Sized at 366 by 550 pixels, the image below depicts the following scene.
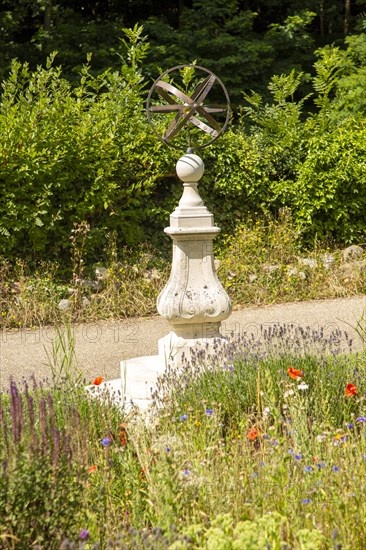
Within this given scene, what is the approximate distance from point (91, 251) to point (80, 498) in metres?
6.27

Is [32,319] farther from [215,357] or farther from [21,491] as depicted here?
[21,491]

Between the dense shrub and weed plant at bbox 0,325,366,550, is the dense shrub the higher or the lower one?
the higher one

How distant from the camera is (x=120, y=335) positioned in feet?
26.2

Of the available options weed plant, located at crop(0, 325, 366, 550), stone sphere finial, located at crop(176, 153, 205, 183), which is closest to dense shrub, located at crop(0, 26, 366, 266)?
stone sphere finial, located at crop(176, 153, 205, 183)

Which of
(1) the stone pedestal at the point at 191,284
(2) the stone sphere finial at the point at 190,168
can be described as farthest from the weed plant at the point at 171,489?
(2) the stone sphere finial at the point at 190,168

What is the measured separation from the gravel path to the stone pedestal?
0.75m

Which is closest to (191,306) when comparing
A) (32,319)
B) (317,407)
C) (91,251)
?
(317,407)

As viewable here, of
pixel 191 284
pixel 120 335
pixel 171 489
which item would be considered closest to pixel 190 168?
pixel 191 284

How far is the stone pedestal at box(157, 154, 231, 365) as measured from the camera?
19.5 feet

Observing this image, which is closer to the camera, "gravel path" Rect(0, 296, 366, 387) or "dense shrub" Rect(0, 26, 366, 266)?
"gravel path" Rect(0, 296, 366, 387)

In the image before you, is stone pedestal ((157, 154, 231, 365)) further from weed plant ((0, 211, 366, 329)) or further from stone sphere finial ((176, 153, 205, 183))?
weed plant ((0, 211, 366, 329))

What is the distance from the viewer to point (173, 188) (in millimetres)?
10086

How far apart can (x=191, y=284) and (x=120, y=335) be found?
7.05 feet

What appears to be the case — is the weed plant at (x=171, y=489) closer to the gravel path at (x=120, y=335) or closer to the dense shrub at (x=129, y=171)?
the gravel path at (x=120, y=335)
